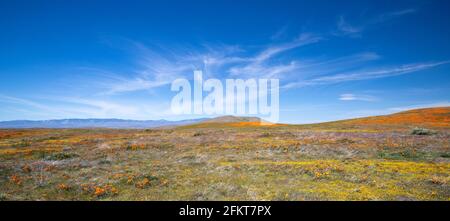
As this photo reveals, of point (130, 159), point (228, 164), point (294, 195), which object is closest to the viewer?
point (294, 195)

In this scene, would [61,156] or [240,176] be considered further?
[61,156]

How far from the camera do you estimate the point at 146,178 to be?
18562 millimetres

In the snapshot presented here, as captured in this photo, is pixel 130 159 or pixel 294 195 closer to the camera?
pixel 294 195

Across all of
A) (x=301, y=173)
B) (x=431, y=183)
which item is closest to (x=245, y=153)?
(x=301, y=173)

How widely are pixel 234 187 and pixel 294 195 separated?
3.62 metres

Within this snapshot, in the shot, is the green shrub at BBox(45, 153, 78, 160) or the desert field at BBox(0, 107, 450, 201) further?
the green shrub at BBox(45, 153, 78, 160)

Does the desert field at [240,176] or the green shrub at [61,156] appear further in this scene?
the green shrub at [61,156]

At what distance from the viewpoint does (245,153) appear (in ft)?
94.6
